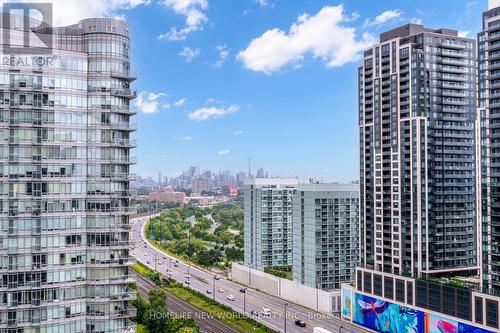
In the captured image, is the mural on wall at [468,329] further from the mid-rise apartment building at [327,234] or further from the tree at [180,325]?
the tree at [180,325]

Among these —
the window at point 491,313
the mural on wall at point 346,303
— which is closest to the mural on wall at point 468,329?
the window at point 491,313

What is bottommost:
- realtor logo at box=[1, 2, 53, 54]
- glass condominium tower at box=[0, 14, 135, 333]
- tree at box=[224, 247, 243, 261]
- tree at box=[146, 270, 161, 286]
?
tree at box=[146, 270, 161, 286]

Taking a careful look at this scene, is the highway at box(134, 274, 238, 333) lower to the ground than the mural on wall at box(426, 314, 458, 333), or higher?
lower

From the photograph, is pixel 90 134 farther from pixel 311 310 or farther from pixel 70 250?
pixel 311 310

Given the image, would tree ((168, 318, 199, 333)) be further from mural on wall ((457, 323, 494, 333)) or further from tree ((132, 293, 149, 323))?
mural on wall ((457, 323, 494, 333))

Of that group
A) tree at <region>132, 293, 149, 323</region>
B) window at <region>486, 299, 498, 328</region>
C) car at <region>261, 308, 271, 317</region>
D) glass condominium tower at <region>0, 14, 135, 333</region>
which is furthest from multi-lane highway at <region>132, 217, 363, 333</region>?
window at <region>486, 299, 498, 328</region>

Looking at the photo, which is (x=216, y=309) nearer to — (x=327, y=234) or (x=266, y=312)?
(x=266, y=312)

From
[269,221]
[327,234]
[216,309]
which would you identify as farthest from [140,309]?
[269,221]
